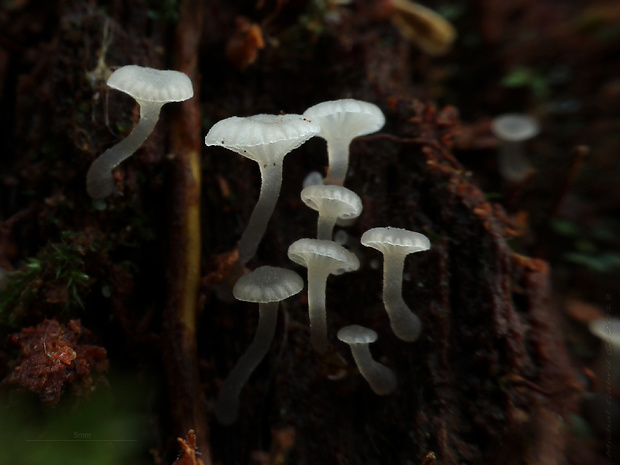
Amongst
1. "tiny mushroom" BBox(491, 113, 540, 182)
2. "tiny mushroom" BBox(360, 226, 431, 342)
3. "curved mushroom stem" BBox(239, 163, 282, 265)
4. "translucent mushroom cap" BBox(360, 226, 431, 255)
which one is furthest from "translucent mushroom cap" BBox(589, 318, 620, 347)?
"curved mushroom stem" BBox(239, 163, 282, 265)

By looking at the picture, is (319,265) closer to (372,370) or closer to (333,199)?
(333,199)

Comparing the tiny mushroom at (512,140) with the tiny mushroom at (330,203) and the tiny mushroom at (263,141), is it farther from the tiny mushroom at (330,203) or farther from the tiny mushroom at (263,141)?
the tiny mushroom at (263,141)

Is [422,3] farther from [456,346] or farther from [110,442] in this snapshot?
[110,442]

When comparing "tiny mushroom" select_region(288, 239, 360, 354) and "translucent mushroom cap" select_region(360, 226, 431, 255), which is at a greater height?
"translucent mushroom cap" select_region(360, 226, 431, 255)

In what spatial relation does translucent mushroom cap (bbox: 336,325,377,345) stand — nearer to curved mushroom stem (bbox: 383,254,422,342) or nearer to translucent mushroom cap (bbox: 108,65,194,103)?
curved mushroom stem (bbox: 383,254,422,342)

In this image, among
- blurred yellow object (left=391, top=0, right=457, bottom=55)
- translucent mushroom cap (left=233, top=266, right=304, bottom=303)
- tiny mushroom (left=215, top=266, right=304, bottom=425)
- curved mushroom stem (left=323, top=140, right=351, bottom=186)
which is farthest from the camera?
blurred yellow object (left=391, top=0, right=457, bottom=55)

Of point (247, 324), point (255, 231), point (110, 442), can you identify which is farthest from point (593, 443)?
point (110, 442)

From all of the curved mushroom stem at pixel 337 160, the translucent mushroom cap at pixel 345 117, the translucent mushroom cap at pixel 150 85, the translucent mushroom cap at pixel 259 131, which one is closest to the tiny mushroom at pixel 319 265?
the translucent mushroom cap at pixel 259 131
